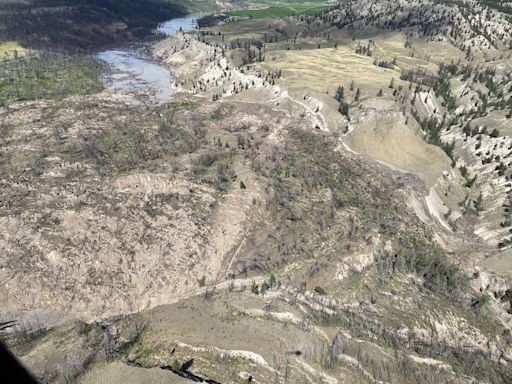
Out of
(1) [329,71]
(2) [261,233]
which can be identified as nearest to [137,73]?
(1) [329,71]

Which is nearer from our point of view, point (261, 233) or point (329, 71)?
point (261, 233)

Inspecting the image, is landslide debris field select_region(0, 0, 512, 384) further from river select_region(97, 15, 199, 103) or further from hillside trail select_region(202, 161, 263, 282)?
river select_region(97, 15, 199, 103)

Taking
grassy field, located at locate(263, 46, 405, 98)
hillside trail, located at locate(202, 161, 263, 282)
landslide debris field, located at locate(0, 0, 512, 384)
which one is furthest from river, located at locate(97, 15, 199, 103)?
hillside trail, located at locate(202, 161, 263, 282)

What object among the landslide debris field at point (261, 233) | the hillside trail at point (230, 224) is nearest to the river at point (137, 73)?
the landslide debris field at point (261, 233)

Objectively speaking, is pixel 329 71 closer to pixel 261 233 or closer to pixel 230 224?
pixel 261 233

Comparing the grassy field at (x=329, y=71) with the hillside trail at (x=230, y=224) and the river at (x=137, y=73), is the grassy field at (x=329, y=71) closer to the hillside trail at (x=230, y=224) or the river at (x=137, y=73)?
the river at (x=137, y=73)

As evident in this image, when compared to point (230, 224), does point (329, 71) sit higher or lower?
higher
